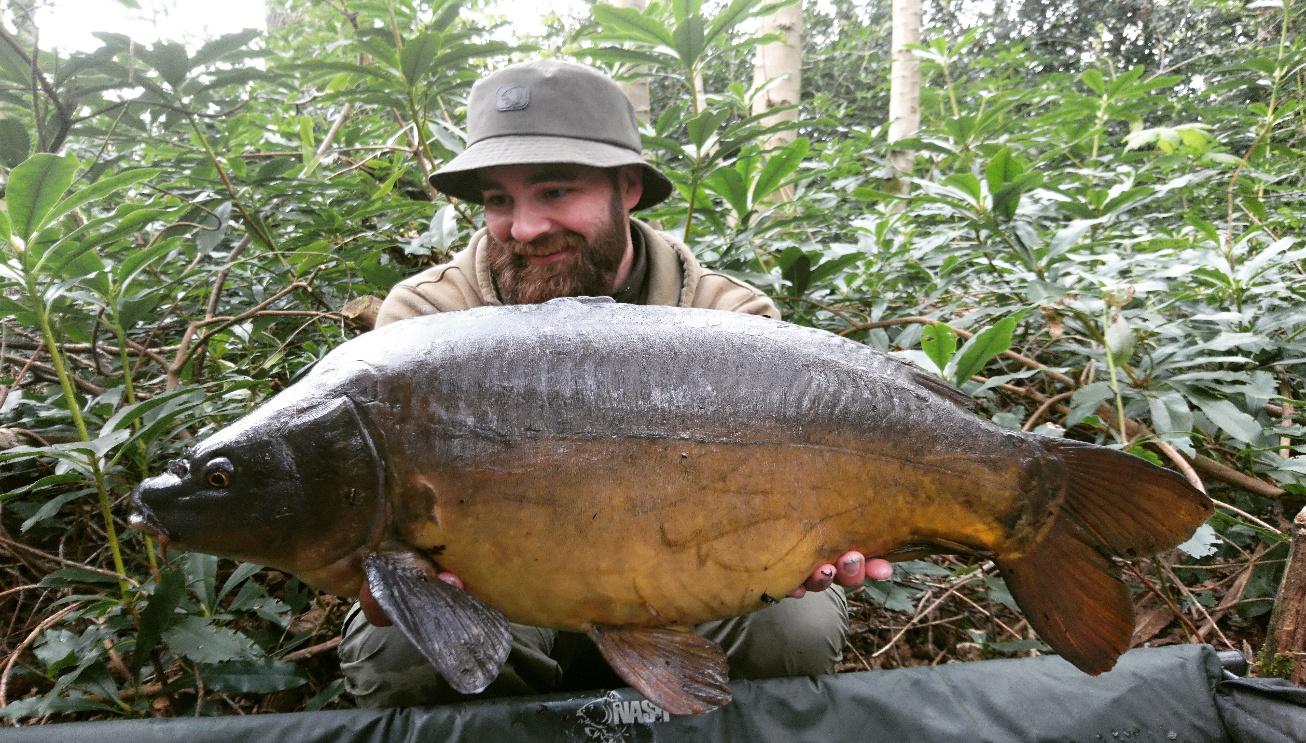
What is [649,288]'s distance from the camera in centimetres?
225

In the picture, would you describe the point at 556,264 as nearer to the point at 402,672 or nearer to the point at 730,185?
the point at 730,185

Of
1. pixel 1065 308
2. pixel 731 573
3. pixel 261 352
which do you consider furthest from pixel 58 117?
pixel 1065 308

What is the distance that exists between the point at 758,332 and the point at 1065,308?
4.32 ft

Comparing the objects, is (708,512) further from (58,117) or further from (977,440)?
(58,117)

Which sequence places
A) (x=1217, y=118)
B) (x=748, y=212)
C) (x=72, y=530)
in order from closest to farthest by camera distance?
(x=72, y=530), (x=748, y=212), (x=1217, y=118)

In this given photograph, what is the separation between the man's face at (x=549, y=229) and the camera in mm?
2109

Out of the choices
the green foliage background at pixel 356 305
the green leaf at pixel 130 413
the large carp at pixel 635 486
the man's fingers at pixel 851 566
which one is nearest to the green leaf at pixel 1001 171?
the green foliage background at pixel 356 305

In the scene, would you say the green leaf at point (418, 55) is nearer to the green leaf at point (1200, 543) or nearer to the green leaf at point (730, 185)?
the green leaf at point (730, 185)

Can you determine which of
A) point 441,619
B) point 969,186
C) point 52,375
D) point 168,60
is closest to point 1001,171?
point 969,186

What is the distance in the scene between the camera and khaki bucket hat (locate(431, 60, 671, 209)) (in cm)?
196

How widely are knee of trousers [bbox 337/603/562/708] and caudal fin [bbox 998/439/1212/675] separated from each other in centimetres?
115

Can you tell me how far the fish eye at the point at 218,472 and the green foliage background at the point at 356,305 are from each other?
0.43 meters

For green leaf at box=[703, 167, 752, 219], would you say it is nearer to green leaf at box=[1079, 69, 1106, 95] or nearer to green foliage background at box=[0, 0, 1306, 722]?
green foliage background at box=[0, 0, 1306, 722]

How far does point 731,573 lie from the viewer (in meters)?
1.29
